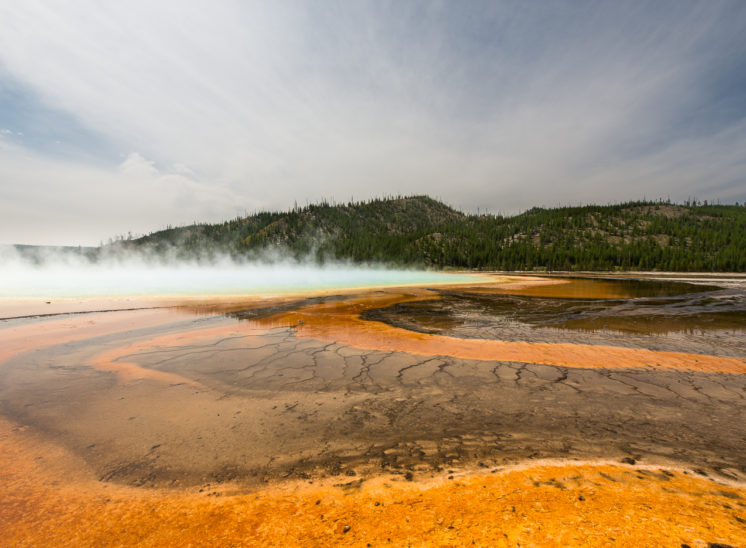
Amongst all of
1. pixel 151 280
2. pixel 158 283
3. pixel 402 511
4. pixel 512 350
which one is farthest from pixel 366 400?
pixel 151 280

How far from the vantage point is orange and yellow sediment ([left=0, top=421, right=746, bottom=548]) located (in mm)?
2723

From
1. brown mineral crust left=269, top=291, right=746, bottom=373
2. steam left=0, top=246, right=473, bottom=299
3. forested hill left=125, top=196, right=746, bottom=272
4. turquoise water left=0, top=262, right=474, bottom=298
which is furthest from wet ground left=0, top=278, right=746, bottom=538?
forested hill left=125, top=196, right=746, bottom=272

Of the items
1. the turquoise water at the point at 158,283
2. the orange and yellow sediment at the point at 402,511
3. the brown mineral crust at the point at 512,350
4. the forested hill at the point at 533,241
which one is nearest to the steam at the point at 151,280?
the turquoise water at the point at 158,283

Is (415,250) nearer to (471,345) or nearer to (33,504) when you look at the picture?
(471,345)

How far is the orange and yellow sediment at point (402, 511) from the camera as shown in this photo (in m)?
2.72

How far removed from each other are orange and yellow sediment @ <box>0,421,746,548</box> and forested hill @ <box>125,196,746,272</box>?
10348cm

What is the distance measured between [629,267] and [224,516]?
11374 centimetres

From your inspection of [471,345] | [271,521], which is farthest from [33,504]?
[471,345]

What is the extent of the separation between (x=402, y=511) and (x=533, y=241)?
147 metres

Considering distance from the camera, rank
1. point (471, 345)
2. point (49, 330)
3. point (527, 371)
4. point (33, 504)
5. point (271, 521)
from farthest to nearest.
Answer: point (49, 330)
point (471, 345)
point (527, 371)
point (33, 504)
point (271, 521)

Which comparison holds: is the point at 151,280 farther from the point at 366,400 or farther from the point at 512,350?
the point at 512,350

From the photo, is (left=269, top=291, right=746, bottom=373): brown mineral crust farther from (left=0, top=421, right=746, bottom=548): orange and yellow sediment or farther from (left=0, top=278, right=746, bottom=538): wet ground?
(left=0, top=421, right=746, bottom=548): orange and yellow sediment

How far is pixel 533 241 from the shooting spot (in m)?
133

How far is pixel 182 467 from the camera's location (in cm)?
396
